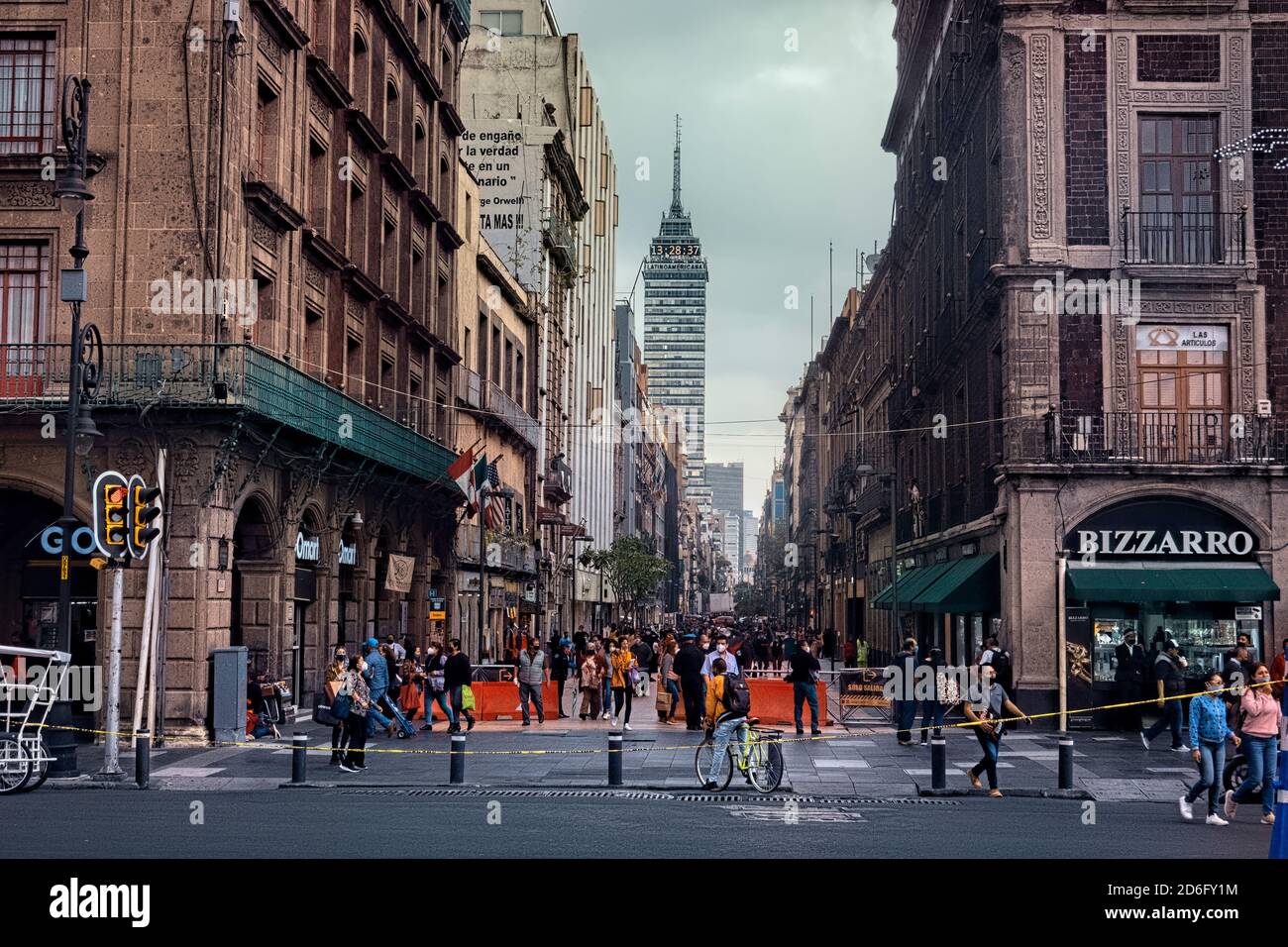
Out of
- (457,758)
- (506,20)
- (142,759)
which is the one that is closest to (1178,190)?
(457,758)

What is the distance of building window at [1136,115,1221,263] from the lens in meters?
31.4

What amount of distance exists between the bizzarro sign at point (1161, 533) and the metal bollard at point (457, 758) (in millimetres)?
15793

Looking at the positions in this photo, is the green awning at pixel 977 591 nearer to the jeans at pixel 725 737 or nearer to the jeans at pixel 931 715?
the jeans at pixel 931 715

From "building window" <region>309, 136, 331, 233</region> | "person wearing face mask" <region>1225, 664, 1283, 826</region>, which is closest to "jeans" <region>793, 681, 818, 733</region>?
"person wearing face mask" <region>1225, 664, 1283, 826</region>

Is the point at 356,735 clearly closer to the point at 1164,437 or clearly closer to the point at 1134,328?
the point at 1164,437

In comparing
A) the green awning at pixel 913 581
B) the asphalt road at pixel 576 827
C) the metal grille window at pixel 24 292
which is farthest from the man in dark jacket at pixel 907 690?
the metal grille window at pixel 24 292

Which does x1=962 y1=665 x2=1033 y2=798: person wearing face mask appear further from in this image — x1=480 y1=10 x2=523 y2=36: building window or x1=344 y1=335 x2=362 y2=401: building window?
x1=480 y1=10 x2=523 y2=36: building window

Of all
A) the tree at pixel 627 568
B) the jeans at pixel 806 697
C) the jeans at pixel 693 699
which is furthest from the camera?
the tree at pixel 627 568

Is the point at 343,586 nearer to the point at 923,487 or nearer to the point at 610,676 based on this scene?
the point at 610,676

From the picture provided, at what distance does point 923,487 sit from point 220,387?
90.6 feet

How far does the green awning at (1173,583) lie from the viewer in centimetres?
2956

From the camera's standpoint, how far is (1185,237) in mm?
31469

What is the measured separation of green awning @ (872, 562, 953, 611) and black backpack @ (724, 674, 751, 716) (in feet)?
64.5

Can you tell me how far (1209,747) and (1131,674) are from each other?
12.4 m
